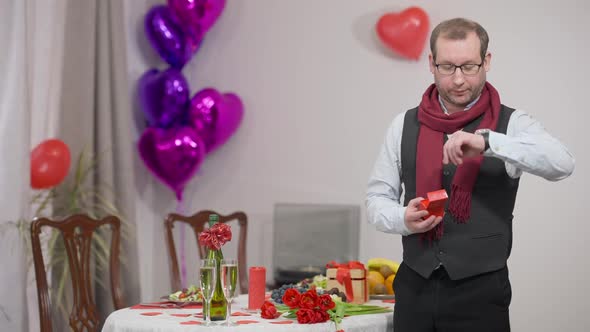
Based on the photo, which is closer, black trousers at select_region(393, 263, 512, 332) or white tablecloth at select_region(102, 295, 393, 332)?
black trousers at select_region(393, 263, 512, 332)

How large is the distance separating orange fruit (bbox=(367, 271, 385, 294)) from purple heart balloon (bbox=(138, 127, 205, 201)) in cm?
172

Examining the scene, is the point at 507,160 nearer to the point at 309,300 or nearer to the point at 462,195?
the point at 462,195

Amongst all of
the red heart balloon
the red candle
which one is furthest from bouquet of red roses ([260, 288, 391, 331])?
the red heart balloon

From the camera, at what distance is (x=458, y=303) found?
1765 mm

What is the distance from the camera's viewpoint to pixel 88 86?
3.90m

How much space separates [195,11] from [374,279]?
2.18m

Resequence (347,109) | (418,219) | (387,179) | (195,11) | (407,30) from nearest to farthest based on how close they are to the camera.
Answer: (418,219), (387,179), (407,30), (347,109), (195,11)

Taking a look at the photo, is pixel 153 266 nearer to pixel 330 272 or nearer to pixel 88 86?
pixel 88 86

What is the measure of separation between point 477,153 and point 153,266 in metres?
3.28

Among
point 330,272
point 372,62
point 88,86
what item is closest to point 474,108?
point 330,272

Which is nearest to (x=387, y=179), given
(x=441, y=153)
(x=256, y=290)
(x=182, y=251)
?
(x=441, y=153)

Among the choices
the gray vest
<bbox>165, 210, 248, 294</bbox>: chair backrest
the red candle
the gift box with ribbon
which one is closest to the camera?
the gray vest

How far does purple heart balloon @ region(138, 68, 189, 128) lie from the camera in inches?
164

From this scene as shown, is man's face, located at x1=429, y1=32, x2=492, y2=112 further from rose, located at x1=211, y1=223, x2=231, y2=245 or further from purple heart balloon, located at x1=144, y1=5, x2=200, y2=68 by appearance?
purple heart balloon, located at x1=144, y1=5, x2=200, y2=68
